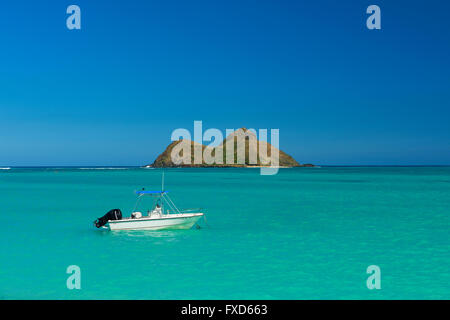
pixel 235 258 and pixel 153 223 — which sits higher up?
pixel 153 223

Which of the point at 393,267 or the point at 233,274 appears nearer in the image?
the point at 233,274

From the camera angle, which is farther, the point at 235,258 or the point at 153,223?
the point at 153,223

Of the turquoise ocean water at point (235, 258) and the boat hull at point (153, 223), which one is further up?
the boat hull at point (153, 223)

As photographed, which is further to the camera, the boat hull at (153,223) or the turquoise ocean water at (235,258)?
the boat hull at (153,223)

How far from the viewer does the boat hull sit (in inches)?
1042

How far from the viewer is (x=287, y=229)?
29734 millimetres

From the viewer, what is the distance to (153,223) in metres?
Answer: 26.8

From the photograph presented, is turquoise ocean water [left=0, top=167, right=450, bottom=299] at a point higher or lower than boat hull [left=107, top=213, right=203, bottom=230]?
lower

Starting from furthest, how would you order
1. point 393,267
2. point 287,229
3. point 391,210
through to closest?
point 391,210
point 287,229
point 393,267

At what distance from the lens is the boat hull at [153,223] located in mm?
26469

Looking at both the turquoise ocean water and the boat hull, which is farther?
the boat hull
